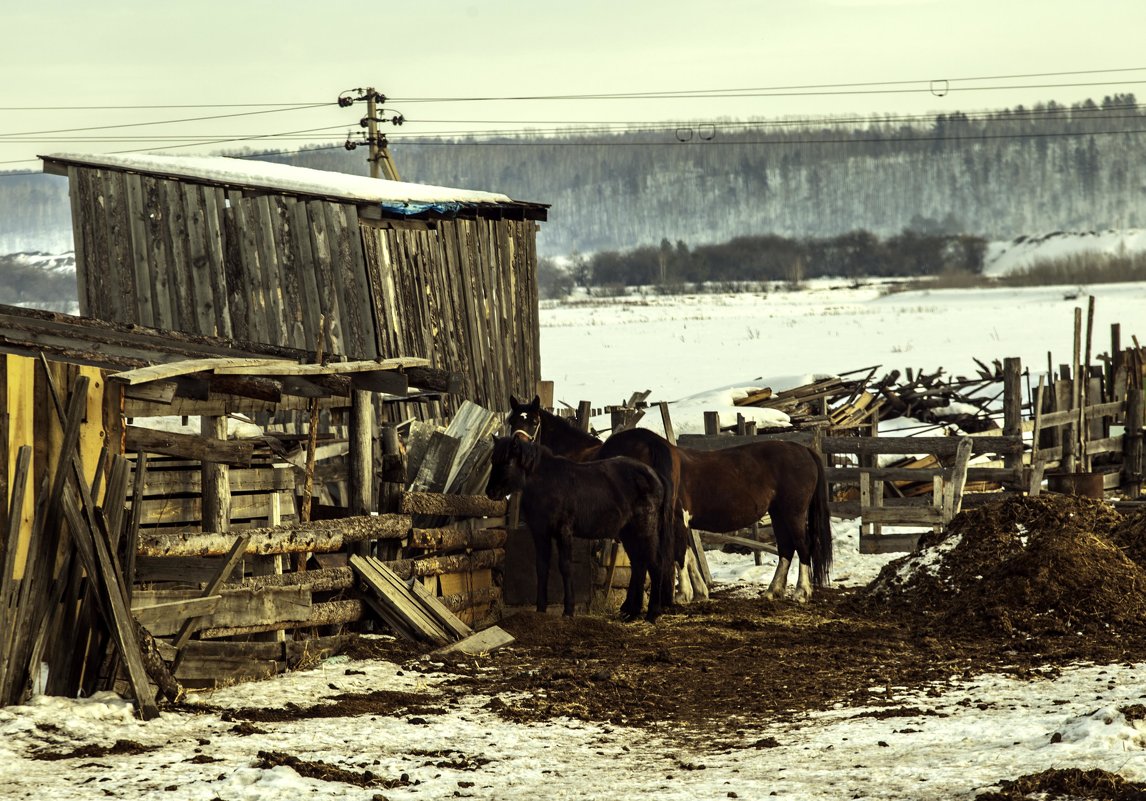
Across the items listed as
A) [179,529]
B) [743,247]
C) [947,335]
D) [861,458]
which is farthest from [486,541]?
[743,247]

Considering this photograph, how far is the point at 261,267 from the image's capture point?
16859 mm

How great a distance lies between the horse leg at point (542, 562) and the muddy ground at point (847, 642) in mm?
143

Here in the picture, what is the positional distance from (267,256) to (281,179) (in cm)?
105

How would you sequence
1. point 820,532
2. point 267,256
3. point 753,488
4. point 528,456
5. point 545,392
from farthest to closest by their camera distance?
point 545,392 → point 267,256 → point 820,532 → point 753,488 → point 528,456

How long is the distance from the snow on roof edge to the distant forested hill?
124m

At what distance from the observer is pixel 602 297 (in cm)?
8606

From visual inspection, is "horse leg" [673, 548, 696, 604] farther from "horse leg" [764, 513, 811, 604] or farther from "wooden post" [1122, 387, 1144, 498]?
"wooden post" [1122, 387, 1144, 498]

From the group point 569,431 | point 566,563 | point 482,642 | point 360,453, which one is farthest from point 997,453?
point 360,453

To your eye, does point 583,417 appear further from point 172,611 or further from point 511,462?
point 172,611

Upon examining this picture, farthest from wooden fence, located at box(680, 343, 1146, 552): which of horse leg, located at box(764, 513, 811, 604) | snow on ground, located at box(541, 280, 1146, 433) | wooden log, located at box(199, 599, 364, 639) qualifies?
wooden log, located at box(199, 599, 364, 639)

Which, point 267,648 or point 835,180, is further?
point 835,180

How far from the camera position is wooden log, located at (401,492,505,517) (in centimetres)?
1205

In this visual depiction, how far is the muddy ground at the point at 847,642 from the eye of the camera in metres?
9.37

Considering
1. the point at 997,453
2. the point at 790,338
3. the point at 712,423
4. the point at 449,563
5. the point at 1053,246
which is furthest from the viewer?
the point at 1053,246
